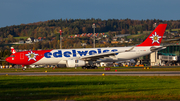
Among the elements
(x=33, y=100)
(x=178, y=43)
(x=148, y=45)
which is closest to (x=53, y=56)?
(x=148, y=45)

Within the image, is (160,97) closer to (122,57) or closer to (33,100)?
(33,100)

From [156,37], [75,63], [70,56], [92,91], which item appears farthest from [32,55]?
[92,91]

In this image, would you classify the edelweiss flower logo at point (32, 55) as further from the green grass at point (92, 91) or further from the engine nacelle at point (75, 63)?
the green grass at point (92, 91)

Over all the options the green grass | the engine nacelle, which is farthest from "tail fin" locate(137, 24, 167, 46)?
the green grass

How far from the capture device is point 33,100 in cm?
1265

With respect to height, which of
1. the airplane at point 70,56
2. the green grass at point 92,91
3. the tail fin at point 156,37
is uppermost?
the tail fin at point 156,37

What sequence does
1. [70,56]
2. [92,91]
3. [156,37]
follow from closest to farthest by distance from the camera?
[92,91] < [70,56] < [156,37]

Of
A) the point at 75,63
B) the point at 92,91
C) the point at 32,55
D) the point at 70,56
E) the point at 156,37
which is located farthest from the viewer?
the point at 156,37

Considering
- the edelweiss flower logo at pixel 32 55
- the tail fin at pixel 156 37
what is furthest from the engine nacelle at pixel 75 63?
the tail fin at pixel 156 37

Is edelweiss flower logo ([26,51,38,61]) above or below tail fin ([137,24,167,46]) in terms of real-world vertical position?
below

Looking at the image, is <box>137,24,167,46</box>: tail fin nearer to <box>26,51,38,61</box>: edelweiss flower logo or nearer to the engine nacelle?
the engine nacelle

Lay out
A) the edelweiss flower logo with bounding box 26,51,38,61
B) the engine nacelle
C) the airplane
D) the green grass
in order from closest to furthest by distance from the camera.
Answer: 1. the green grass
2. the engine nacelle
3. the airplane
4. the edelweiss flower logo with bounding box 26,51,38,61

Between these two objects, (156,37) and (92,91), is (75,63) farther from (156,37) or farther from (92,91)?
(92,91)

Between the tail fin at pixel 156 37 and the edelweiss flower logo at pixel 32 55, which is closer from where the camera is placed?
the edelweiss flower logo at pixel 32 55
